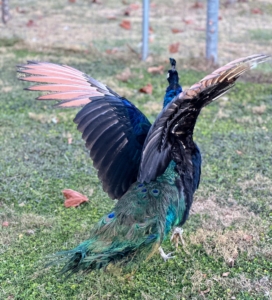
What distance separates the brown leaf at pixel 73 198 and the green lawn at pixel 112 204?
53 millimetres

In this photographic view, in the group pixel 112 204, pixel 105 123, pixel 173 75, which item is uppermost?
pixel 173 75

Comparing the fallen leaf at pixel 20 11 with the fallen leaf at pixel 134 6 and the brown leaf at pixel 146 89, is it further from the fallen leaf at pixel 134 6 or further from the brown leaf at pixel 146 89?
the brown leaf at pixel 146 89

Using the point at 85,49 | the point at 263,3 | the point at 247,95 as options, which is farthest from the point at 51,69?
the point at 263,3

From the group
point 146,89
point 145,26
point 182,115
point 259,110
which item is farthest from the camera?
point 145,26

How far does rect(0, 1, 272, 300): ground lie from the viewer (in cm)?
288

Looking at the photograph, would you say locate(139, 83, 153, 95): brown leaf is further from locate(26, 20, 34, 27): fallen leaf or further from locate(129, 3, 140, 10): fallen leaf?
locate(129, 3, 140, 10): fallen leaf

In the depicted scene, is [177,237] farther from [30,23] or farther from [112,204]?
[30,23]

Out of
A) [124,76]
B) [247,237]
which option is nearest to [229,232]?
[247,237]

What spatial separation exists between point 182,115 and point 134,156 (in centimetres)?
68

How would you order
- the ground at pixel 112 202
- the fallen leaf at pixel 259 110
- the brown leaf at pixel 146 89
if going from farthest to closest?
the brown leaf at pixel 146 89, the fallen leaf at pixel 259 110, the ground at pixel 112 202

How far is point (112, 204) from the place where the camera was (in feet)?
12.4

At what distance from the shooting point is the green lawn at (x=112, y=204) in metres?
2.86

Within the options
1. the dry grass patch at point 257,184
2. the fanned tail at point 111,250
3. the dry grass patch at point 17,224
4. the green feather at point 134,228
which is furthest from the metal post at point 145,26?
the fanned tail at point 111,250

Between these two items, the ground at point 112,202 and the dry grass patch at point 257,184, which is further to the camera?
the dry grass patch at point 257,184
